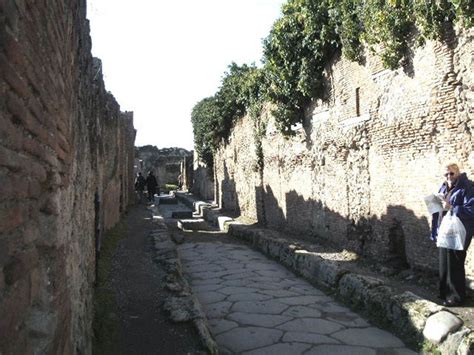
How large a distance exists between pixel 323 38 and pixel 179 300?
5047 millimetres

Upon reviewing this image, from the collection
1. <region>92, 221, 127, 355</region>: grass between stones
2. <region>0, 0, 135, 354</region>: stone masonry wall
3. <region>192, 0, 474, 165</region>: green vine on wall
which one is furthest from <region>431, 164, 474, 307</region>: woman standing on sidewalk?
<region>0, 0, 135, 354</region>: stone masonry wall

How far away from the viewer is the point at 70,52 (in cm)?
299

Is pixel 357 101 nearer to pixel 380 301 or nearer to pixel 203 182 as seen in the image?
pixel 380 301

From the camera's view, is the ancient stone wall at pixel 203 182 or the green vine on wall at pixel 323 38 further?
the ancient stone wall at pixel 203 182

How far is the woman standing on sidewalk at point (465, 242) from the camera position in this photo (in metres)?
4.61

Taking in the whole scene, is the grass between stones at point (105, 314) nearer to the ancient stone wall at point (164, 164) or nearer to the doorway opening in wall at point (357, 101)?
the doorway opening in wall at point (357, 101)

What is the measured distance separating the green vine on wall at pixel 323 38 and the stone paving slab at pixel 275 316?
310 centimetres

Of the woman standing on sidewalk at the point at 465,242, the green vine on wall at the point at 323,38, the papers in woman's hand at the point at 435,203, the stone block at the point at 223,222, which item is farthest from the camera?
the stone block at the point at 223,222

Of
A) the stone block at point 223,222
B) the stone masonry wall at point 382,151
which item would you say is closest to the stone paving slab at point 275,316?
the stone masonry wall at point 382,151

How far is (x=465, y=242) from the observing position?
462 cm

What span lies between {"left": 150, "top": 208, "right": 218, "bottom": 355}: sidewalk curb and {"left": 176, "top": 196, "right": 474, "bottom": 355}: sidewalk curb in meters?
1.71

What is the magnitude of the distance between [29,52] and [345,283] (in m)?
4.81

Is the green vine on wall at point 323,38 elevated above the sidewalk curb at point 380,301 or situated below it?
above

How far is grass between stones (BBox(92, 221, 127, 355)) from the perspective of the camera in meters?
3.61
